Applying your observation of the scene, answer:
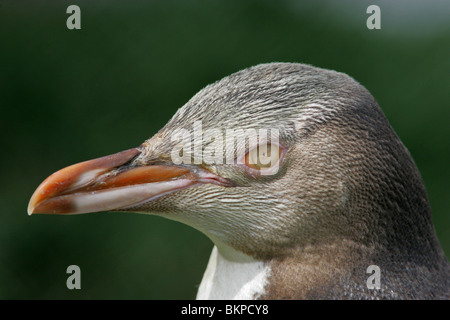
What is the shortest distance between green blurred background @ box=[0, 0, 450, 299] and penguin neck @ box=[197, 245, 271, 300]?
2538 mm

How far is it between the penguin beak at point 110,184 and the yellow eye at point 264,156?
143mm

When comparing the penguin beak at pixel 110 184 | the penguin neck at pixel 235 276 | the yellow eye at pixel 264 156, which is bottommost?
the penguin neck at pixel 235 276

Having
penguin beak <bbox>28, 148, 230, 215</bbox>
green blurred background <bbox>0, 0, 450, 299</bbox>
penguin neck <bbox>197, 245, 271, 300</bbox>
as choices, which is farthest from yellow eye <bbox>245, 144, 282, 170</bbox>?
green blurred background <bbox>0, 0, 450, 299</bbox>

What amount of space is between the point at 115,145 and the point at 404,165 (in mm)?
3895

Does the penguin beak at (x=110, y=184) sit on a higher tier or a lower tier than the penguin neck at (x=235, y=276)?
higher

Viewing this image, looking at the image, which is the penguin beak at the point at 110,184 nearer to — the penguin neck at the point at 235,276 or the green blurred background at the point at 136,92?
the penguin neck at the point at 235,276

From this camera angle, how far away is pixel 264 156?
249cm

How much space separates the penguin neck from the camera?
103 inches

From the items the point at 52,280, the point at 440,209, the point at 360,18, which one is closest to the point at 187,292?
the point at 52,280

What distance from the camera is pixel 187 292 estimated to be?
5.31m

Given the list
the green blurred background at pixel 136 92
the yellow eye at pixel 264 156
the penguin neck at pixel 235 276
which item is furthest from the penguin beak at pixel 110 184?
the green blurred background at pixel 136 92

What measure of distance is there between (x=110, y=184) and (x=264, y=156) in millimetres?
628

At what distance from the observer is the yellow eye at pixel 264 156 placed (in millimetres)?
2492

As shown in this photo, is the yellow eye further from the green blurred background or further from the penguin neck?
the green blurred background
